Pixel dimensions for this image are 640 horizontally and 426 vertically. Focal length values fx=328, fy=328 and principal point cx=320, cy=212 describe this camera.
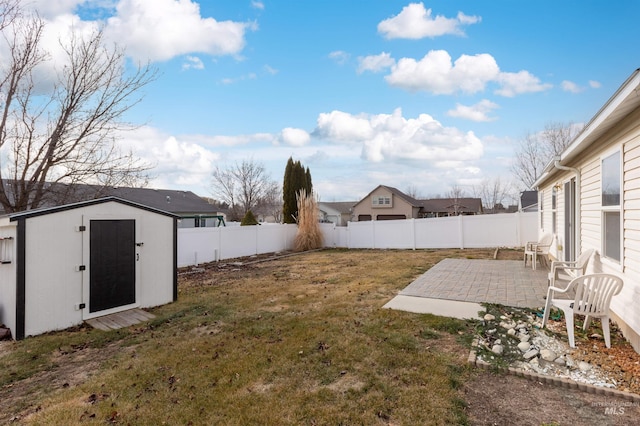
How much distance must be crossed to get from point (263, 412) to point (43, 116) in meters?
8.21

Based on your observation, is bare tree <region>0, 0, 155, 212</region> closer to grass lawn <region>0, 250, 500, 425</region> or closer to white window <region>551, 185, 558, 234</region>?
grass lawn <region>0, 250, 500, 425</region>

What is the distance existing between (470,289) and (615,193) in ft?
8.79

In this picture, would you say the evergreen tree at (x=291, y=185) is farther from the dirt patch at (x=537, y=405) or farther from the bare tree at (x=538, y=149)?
the bare tree at (x=538, y=149)

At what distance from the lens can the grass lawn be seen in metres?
2.44

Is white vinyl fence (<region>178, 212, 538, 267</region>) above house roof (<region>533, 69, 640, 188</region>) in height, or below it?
below

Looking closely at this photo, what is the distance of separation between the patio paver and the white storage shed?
176 inches

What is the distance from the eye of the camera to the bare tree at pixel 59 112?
22.4ft

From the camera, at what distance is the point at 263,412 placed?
242cm

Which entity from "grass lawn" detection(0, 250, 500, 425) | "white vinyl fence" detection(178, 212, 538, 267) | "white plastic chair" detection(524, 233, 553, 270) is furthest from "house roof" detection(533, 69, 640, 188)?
"white vinyl fence" detection(178, 212, 538, 267)

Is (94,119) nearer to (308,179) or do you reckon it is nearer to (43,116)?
(43,116)

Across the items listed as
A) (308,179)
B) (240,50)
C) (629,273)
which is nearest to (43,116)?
(240,50)

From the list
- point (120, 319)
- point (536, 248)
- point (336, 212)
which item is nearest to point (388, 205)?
point (336, 212)

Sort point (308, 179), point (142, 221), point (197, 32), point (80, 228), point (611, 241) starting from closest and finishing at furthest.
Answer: point (611, 241) → point (80, 228) → point (142, 221) → point (197, 32) → point (308, 179)

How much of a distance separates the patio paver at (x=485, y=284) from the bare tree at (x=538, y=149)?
57.8 ft
